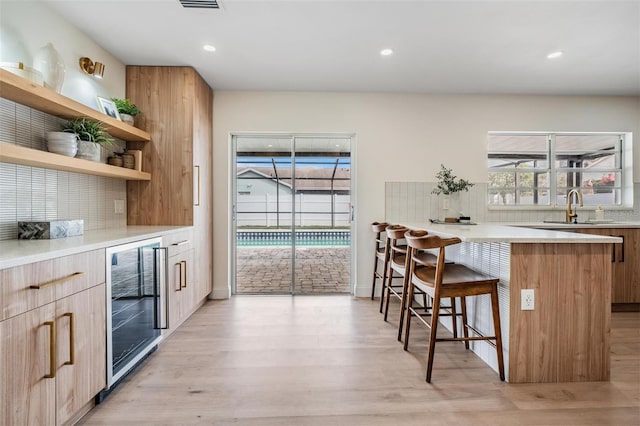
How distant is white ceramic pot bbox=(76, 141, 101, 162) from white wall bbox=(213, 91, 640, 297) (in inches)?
60.1

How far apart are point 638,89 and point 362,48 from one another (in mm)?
3547

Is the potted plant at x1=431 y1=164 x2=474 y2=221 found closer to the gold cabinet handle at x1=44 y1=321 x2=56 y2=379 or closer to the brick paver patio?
the brick paver patio

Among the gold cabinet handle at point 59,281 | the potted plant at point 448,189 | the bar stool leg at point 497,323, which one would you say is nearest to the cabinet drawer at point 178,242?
the gold cabinet handle at point 59,281

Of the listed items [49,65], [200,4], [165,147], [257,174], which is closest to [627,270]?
[257,174]

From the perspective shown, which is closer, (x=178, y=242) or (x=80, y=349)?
(x=80, y=349)

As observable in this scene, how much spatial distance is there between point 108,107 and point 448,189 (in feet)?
11.9

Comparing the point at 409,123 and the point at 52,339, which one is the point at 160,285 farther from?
the point at 409,123

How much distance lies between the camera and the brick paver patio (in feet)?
12.9

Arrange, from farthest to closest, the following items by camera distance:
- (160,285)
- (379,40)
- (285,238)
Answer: (285,238)
(379,40)
(160,285)

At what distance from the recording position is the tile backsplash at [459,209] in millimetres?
3719

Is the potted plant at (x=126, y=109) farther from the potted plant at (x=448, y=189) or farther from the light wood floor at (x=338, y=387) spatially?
the potted plant at (x=448, y=189)

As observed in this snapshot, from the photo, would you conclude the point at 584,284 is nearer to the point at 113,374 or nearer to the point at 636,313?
the point at 636,313

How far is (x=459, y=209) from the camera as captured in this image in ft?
12.3

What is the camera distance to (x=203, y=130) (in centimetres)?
330
